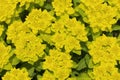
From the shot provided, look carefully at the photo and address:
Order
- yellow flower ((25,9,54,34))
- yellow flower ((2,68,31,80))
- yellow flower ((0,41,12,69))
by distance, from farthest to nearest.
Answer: yellow flower ((25,9,54,34))
yellow flower ((0,41,12,69))
yellow flower ((2,68,31,80))

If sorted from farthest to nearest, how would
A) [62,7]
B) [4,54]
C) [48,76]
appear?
[62,7], [4,54], [48,76]

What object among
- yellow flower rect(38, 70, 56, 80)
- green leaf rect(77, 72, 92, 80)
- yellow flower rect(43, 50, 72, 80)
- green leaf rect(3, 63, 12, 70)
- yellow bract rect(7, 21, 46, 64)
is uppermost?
yellow bract rect(7, 21, 46, 64)

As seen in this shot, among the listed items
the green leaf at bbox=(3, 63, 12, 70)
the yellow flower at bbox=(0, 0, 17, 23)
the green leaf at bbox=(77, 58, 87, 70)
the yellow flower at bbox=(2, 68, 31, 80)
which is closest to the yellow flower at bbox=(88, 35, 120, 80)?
the green leaf at bbox=(77, 58, 87, 70)

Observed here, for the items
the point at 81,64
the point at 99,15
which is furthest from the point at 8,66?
the point at 99,15

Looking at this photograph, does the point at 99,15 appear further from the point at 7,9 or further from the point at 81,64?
the point at 7,9

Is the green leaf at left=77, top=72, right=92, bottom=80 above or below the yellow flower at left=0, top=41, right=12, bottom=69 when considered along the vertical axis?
below

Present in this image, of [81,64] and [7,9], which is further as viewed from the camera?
[7,9]

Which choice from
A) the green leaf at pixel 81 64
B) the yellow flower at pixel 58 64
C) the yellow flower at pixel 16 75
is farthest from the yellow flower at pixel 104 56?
the yellow flower at pixel 16 75

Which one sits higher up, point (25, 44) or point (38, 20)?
point (38, 20)

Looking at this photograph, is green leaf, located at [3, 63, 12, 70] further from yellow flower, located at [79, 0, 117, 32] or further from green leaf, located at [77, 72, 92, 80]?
yellow flower, located at [79, 0, 117, 32]

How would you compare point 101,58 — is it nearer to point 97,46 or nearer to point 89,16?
point 97,46
